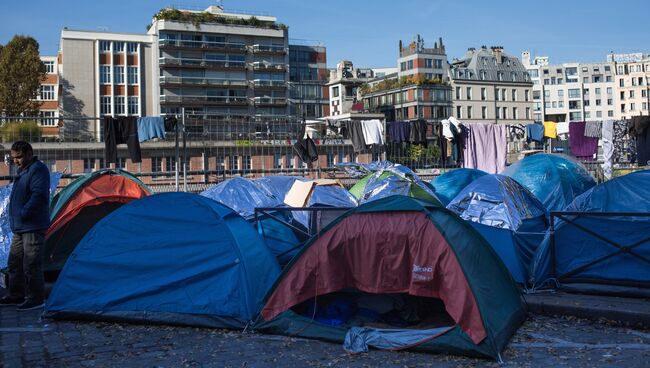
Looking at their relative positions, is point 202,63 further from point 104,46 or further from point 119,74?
point 104,46

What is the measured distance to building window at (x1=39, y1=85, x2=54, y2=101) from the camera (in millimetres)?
67312

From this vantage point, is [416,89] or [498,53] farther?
[498,53]

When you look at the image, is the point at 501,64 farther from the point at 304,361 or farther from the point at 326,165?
the point at 304,361

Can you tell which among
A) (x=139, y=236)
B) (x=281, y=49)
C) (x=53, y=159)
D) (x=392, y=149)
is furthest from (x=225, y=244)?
(x=281, y=49)

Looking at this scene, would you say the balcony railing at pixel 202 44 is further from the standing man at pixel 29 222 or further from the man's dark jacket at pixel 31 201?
the man's dark jacket at pixel 31 201

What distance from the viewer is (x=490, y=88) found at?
86.7m

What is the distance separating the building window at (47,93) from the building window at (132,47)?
10445 mm

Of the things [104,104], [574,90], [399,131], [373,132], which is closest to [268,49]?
[104,104]

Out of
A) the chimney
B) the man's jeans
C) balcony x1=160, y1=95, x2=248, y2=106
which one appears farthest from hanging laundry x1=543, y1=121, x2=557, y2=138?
the chimney

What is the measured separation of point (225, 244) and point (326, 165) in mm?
11298

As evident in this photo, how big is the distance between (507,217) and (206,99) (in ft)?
203

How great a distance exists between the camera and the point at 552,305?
8.09m

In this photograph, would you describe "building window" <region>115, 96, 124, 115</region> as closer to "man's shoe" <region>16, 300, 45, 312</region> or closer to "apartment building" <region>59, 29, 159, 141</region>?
"apartment building" <region>59, 29, 159, 141</region>

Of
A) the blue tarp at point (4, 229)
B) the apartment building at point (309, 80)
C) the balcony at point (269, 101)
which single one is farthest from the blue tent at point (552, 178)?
the apartment building at point (309, 80)
